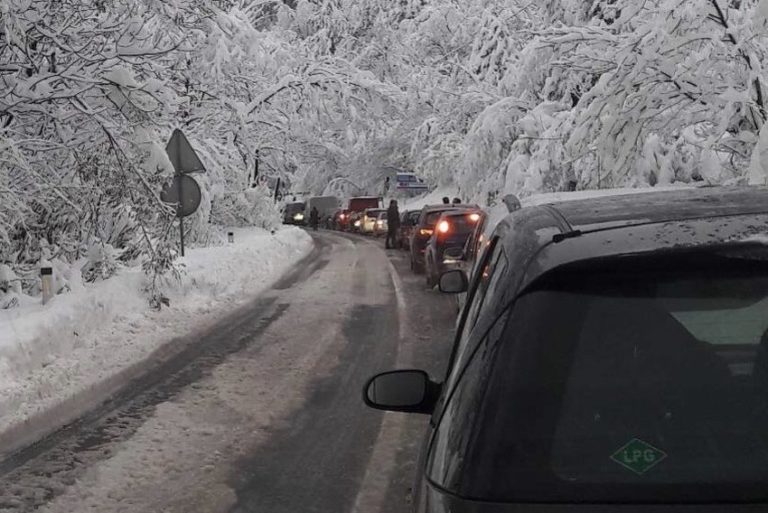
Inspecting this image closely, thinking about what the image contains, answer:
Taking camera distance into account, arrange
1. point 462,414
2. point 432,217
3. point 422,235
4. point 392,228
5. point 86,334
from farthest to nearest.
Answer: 1. point 392,228
2. point 432,217
3. point 422,235
4. point 86,334
5. point 462,414

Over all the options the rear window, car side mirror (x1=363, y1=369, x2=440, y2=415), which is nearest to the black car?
car side mirror (x1=363, y1=369, x2=440, y2=415)

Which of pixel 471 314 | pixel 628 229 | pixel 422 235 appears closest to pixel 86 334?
pixel 471 314

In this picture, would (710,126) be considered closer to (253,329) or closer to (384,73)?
(253,329)

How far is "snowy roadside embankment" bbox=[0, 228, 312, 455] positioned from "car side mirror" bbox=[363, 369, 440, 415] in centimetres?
417

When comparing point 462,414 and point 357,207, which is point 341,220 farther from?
point 462,414

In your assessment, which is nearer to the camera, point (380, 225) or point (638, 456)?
point (638, 456)

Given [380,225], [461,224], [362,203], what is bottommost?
[380,225]

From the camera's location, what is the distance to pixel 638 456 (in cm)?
177

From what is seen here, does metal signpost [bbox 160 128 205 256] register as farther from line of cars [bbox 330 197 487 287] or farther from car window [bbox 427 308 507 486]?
car window [bbox 427 308 507 486]

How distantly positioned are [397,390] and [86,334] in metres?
7.59

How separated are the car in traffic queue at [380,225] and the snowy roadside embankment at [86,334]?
85.7ft

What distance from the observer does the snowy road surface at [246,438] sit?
509cm

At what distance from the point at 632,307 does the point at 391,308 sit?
11.8m

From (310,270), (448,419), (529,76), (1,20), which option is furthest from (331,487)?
(529,76)
